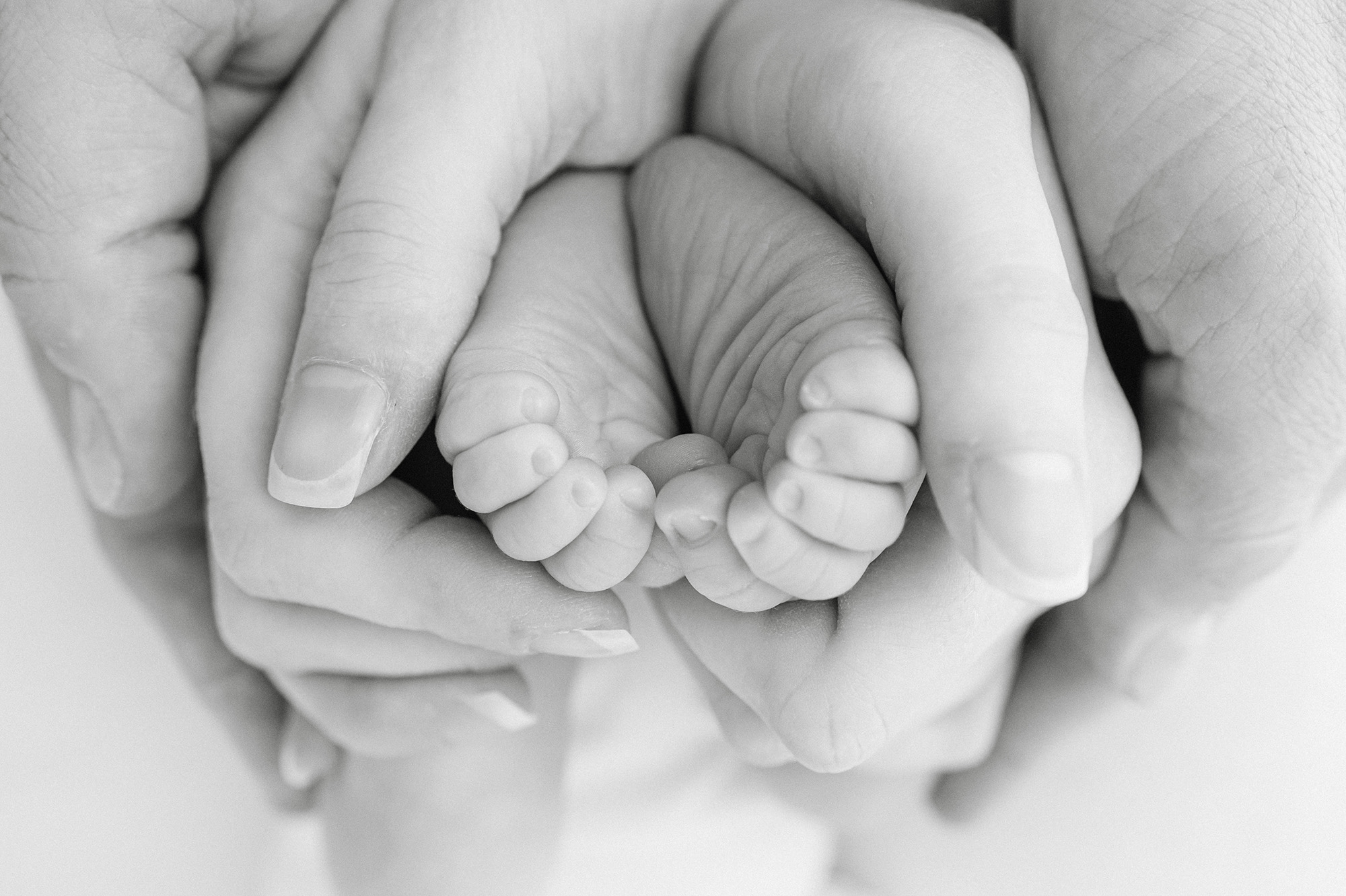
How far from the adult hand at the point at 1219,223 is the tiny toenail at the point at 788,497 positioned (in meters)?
0.35

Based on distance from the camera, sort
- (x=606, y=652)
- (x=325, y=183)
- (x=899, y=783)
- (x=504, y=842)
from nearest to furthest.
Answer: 1. (x=606, y=652)
2. (x=325, y=183)
3. (x=504, y=842)
4. (x=899, y=783)

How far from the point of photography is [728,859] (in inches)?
46.4

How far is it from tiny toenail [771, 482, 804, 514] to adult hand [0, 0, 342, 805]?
485 millimetres

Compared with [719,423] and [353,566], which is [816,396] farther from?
[353,566]

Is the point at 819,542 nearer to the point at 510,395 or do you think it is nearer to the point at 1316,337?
the point at 510,395

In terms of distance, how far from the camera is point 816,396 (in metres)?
0.48

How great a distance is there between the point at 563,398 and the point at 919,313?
0.19m

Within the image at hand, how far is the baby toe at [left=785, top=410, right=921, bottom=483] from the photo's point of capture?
48cm

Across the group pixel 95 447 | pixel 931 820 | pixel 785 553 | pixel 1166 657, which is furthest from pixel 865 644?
pixel 931 820

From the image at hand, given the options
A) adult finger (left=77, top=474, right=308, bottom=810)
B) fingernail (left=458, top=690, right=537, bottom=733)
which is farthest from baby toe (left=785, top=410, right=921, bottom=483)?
adult finger (left=77, top=474, right=308, bottom=810)

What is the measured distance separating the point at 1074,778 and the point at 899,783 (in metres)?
0.20

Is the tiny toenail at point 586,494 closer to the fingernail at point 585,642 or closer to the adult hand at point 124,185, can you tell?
the fingernail at point 585,642

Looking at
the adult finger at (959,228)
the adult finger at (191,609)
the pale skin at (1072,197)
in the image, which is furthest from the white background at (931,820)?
the adult finger at (959,228)

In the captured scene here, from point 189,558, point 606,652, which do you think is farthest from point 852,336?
point 189,558
